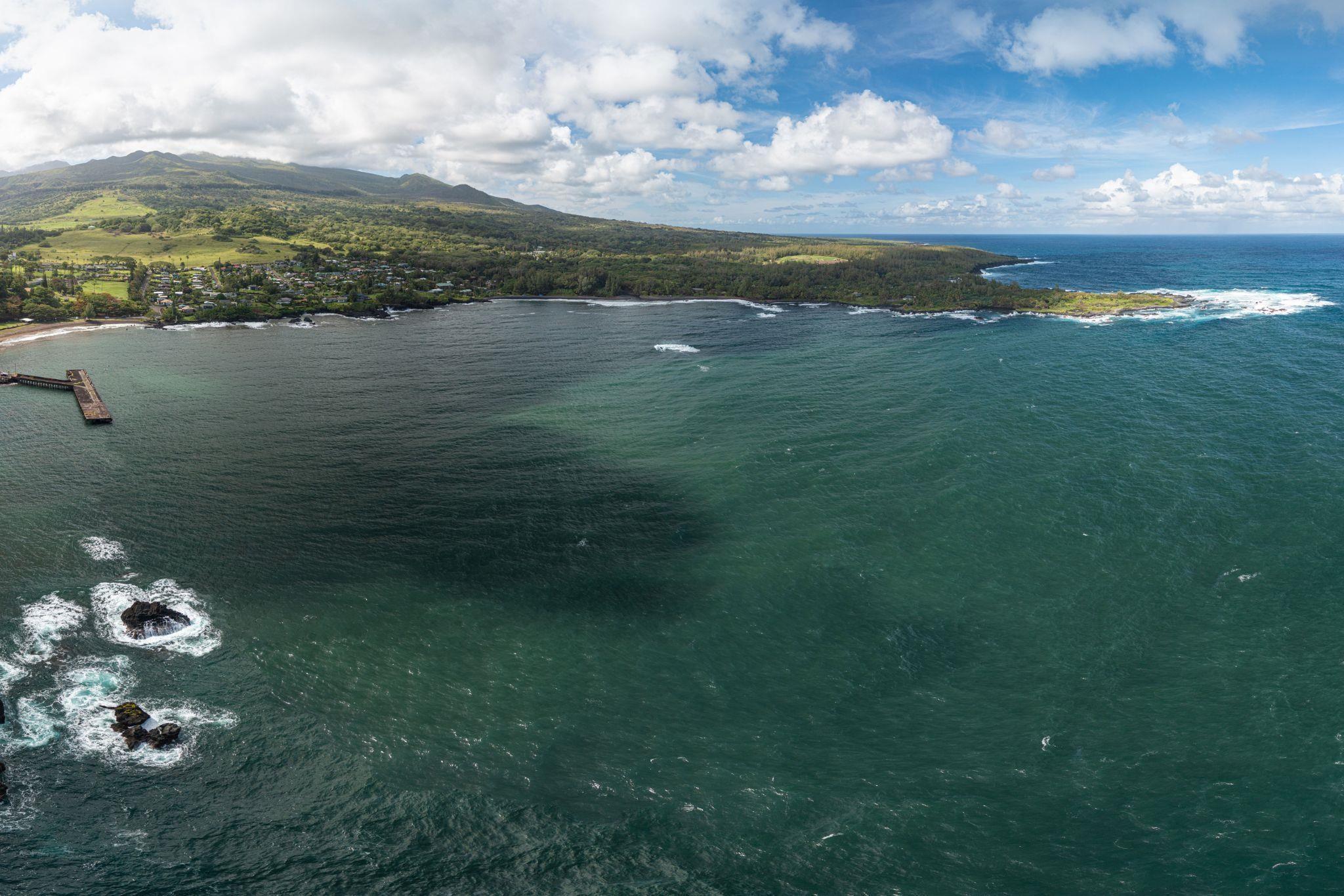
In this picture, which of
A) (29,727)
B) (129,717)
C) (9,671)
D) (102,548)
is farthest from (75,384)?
(129,717)

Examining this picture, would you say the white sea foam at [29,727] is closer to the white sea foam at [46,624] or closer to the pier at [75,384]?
the white sea foam at [46,624]

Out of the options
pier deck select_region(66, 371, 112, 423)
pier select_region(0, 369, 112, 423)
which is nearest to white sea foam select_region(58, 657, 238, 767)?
pier deck select_region(66, 371, 112, 423)

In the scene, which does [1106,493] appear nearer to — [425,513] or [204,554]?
[425,513]

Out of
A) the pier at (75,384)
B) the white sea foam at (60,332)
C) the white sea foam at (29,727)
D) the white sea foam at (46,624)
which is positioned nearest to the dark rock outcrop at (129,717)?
the white sea foam at (29,727)

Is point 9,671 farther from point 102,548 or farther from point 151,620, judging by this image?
point 102,548

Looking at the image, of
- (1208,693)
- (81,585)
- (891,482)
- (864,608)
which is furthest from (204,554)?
(1208,693)

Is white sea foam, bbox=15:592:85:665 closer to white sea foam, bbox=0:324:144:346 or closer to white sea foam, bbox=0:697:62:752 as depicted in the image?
white sea foam, bbox=0:697:62:752
